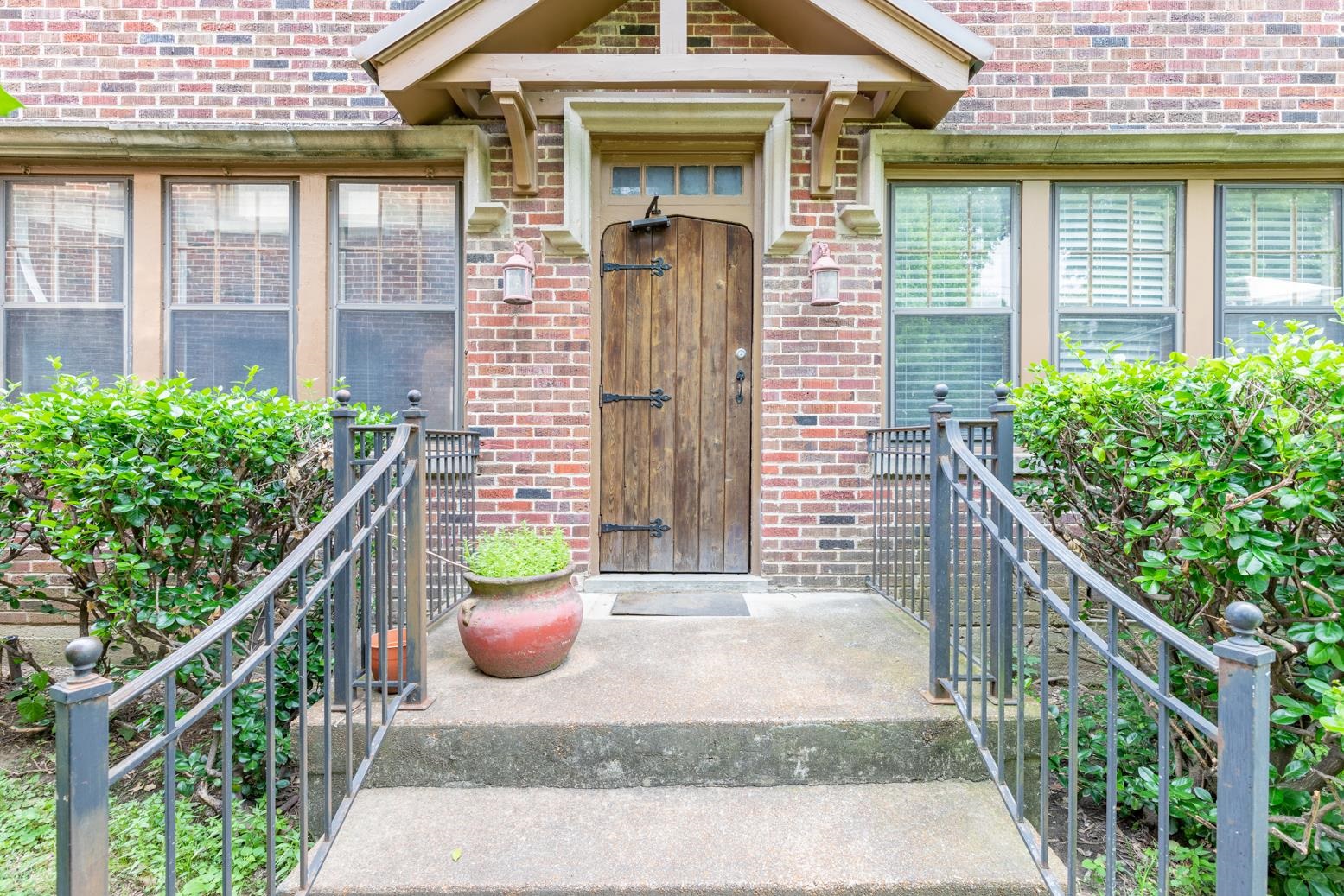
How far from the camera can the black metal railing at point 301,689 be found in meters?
1.32

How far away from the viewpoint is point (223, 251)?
4.24 metres

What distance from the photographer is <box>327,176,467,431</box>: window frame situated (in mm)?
4230

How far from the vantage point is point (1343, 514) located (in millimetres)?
2055

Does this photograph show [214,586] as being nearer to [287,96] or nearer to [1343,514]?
[287,96]

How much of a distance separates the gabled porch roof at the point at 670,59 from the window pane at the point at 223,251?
1250 mm

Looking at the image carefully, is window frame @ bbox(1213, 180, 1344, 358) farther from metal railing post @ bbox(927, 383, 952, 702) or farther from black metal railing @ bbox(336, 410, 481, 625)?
black metal railing @ bbox(336, 410, 481, 625)

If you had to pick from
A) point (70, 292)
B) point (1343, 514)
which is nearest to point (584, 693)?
point (1343, 514)

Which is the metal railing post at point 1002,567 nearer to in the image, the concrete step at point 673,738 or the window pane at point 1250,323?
the concrete step at point 673,738

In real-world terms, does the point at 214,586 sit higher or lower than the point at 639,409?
lower

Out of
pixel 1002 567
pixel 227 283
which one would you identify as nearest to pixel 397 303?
pixel 227 283

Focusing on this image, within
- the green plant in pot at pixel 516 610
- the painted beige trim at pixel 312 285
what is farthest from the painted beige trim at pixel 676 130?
the green plant in pot at pixel 516 610

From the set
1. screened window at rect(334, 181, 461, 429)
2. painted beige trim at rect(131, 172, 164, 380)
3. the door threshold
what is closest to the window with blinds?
the door threshold

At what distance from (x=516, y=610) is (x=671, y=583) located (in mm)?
1570

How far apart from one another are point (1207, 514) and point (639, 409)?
278 cm
